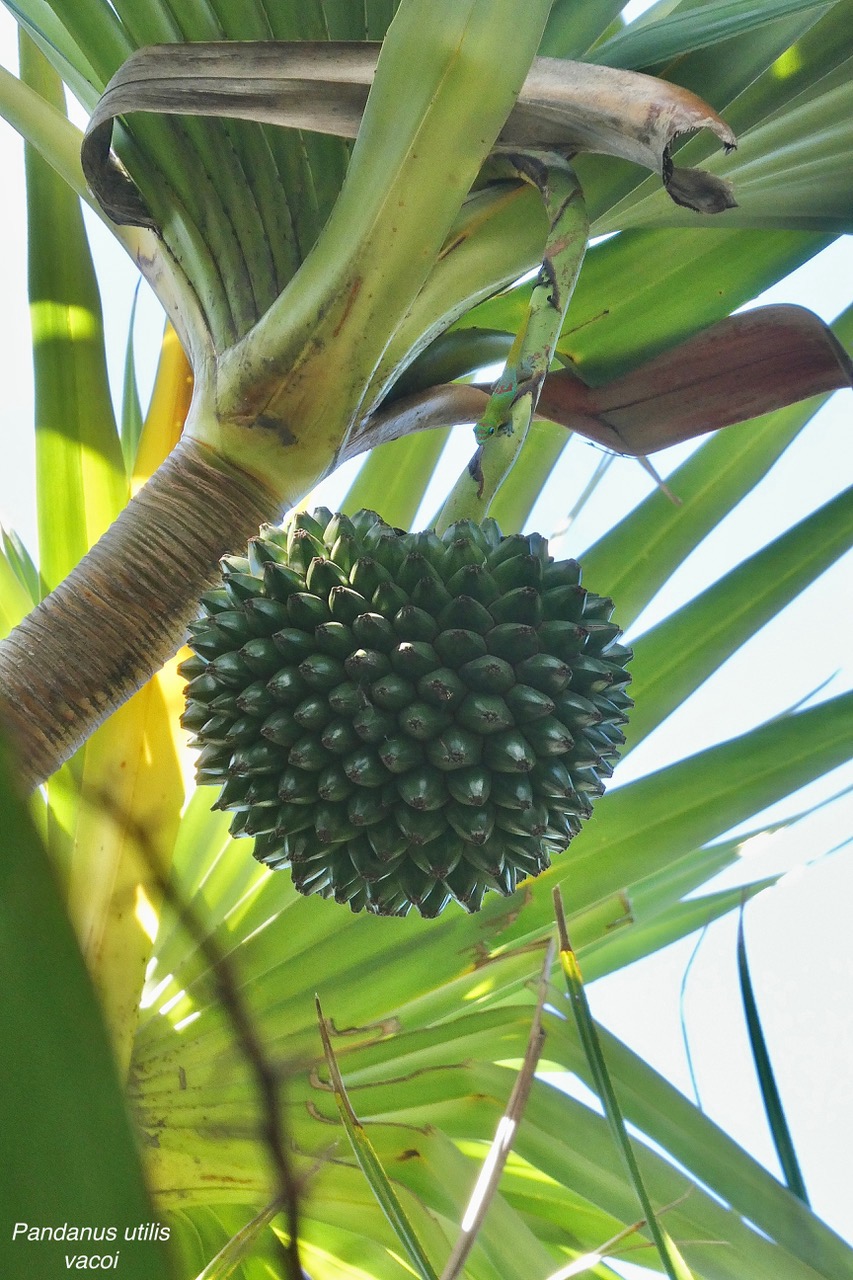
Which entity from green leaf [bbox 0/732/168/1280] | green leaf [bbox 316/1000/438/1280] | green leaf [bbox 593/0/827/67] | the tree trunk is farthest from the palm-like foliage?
green leaf [bbox 0/732/168/1280]

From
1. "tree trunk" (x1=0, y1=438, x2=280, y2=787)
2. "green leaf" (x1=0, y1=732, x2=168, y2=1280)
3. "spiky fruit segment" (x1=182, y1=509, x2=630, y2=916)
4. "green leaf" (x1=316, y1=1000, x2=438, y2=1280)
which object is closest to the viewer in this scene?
"green leaf" (x1=0, y1=732, x2=168, y2=1280)

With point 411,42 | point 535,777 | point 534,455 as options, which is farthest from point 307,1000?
point 411,42

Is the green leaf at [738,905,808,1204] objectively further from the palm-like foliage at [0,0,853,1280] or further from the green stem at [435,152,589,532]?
the green stem at [435,152,589,532]

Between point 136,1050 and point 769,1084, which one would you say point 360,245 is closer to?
point 769,1084

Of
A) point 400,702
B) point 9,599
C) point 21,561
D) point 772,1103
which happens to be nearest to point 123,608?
point 400,702

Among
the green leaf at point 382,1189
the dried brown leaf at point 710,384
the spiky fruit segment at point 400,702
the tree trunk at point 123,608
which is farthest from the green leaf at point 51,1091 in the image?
the dried brown leaf at point 710,384
